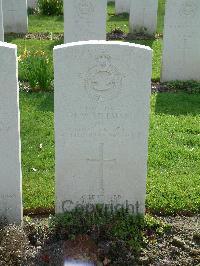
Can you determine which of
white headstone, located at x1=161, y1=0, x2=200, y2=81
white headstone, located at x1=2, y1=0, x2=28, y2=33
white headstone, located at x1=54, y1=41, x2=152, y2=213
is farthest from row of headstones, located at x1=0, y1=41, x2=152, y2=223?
white headstone, located at x1=2, y1=0, x2=28, y2=33

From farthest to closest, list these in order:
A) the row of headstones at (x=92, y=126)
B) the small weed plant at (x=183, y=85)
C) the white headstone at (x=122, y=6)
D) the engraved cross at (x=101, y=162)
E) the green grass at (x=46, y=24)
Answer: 1. the white headstone at (x=122, y=6)
2. the green grass at (x=46, y=24)
3. the small weed plant at (x=183, y=85)
4. the engraved cross at (x=101, y=162)
5. the row of headstones at (x=92, y=126)

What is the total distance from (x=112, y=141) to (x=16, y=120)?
0.93 metres

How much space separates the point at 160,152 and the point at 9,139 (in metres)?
2.48

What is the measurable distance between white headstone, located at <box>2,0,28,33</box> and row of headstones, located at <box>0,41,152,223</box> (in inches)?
357

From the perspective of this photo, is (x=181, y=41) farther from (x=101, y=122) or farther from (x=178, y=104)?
(x=101, y=122)

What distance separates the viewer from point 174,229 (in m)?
4.86

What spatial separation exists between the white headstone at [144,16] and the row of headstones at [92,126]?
8.94 metres

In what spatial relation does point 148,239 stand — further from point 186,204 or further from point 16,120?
point 16,120

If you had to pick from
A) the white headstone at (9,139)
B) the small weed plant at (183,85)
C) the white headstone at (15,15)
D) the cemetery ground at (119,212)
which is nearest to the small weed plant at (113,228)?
the cemetery ground at (119,212)

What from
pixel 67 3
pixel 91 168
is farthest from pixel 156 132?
pixel 67 3

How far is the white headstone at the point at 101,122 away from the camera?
14.6 feet

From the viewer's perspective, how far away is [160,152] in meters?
6.42

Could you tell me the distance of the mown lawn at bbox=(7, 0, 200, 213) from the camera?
5414 mm

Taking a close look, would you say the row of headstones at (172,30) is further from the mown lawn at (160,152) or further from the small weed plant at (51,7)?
the small weed plant at (51,7)
